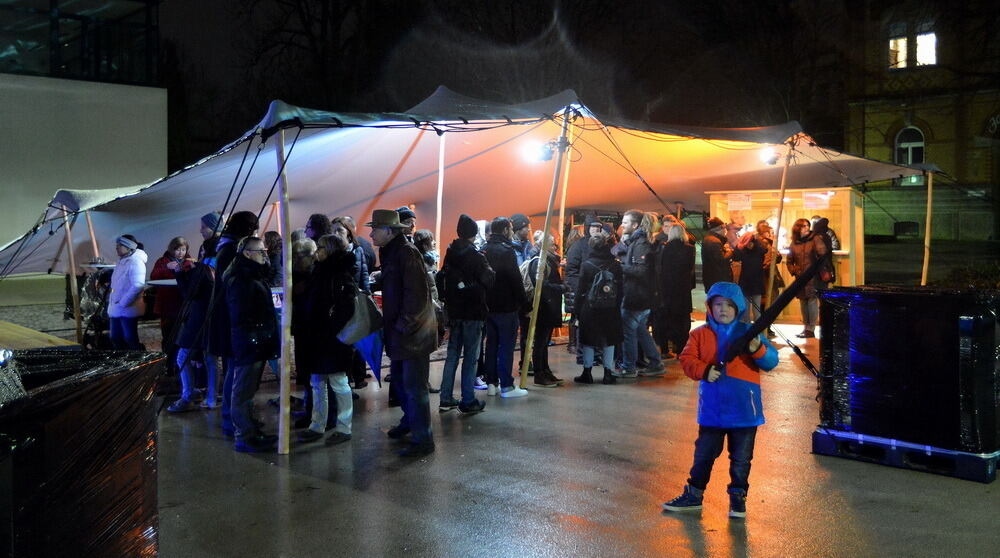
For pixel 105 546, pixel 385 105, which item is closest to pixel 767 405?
pixel 105 546

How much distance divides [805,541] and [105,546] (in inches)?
135

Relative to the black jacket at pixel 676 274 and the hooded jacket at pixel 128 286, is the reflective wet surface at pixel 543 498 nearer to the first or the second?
the hooded jacket at pixel 128 286

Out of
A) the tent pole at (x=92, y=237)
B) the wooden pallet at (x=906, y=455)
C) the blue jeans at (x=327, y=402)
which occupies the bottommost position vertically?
the wooden pallet at (x=906, y=455)

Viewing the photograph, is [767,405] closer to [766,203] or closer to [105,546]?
[105,546]

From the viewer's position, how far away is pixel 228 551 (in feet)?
14.1

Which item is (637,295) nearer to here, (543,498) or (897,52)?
(543,498)

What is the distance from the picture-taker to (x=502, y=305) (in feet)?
25.6

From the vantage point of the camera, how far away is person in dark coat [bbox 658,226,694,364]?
32.7ft

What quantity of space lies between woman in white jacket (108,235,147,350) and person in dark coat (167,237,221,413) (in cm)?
46

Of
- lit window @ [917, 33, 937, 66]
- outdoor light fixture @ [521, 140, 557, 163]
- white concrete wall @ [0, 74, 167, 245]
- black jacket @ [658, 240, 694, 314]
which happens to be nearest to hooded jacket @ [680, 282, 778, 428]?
outdoor light fixture @ [521, 140, 557, 163]

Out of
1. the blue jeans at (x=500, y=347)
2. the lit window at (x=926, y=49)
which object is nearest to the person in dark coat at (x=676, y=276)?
the blue jeans at (x=500, y=347)

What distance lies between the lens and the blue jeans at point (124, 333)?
8.09m

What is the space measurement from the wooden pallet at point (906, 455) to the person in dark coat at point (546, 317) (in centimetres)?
337

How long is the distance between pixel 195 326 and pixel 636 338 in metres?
4.85
